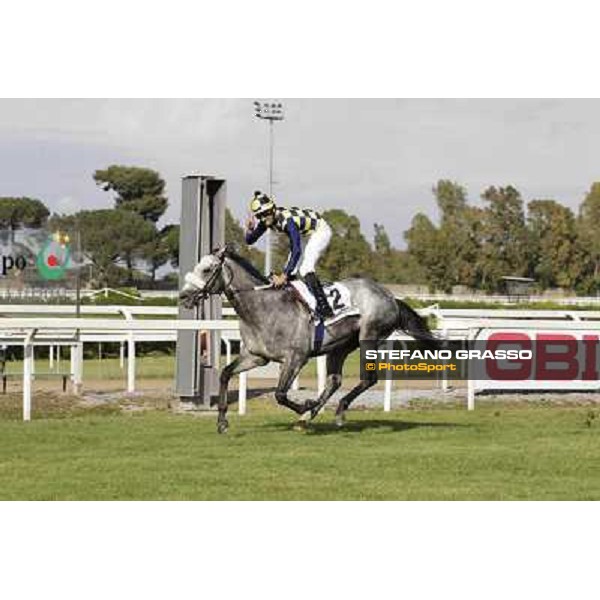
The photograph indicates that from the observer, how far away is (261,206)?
8.94 metres

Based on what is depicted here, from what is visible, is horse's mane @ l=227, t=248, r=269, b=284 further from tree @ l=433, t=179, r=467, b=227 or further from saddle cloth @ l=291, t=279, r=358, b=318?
tree @ l=433, t=179, r=467, b=227

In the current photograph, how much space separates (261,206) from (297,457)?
2090 mm

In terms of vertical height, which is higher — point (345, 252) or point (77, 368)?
point (345, 252)

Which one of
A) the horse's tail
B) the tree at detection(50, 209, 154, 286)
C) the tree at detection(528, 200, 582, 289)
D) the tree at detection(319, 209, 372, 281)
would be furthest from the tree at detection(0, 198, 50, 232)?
the horse's tail

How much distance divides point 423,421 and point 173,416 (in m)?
2.53

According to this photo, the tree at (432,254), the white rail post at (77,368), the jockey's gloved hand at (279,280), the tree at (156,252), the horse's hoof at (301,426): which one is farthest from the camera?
the tree at (156,252)

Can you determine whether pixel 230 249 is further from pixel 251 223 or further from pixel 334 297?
pixel 334 297

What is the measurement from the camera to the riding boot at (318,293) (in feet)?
31.0

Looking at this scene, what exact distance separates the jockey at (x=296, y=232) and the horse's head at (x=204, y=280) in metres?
0.36

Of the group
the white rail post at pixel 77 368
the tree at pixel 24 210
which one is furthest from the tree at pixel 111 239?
the white rail post at pixel 77 368

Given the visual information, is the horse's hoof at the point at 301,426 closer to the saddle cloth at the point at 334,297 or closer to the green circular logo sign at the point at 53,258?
the saddle cloth at the point at 334,297

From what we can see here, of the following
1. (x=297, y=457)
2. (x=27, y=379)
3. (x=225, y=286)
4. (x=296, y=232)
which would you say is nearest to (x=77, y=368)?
(x=27, y=379)

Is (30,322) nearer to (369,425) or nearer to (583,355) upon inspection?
(369,425)

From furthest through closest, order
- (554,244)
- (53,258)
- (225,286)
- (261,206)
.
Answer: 1. (554,244)
2. (53,258)
3. (225,286)
4. (261,206)
